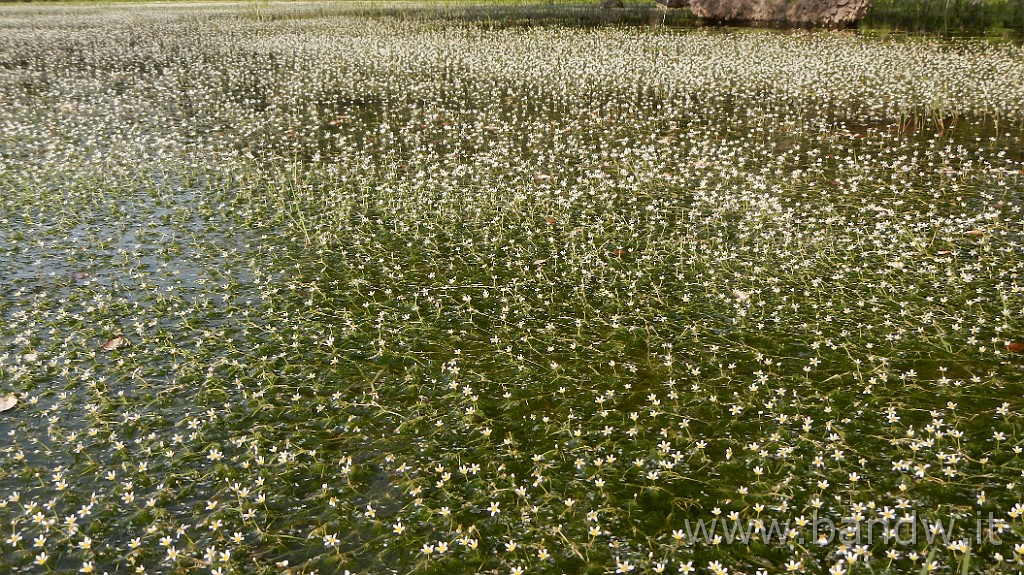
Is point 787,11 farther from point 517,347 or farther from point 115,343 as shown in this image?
point 115,343

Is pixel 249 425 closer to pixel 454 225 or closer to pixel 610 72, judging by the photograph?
pixel 454 225

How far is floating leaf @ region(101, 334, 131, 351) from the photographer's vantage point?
5887 mm

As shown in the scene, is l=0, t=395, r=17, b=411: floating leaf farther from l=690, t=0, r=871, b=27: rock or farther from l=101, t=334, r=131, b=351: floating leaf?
l=690, t=0, r=871, b=27: rock

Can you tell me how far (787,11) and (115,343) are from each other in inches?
1243

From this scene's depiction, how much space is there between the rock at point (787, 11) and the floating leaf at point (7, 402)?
31.6 meters

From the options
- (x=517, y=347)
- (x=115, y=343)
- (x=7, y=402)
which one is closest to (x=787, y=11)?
(x=517, y=347)

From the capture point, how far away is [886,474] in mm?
4281

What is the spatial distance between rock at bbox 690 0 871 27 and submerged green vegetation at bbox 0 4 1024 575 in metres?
17.4

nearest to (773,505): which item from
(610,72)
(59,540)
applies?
(59,540)

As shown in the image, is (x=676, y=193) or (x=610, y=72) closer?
(x=676, y=193)

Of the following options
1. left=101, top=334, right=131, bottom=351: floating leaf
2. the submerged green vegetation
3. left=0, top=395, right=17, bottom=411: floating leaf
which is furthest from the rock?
left=0, top=395, right=17, bottom=411: floating leaf

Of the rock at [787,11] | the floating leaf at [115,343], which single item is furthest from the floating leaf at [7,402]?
the rock at [787,11]

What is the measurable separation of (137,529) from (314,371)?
1815 mm

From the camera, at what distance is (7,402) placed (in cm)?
515
